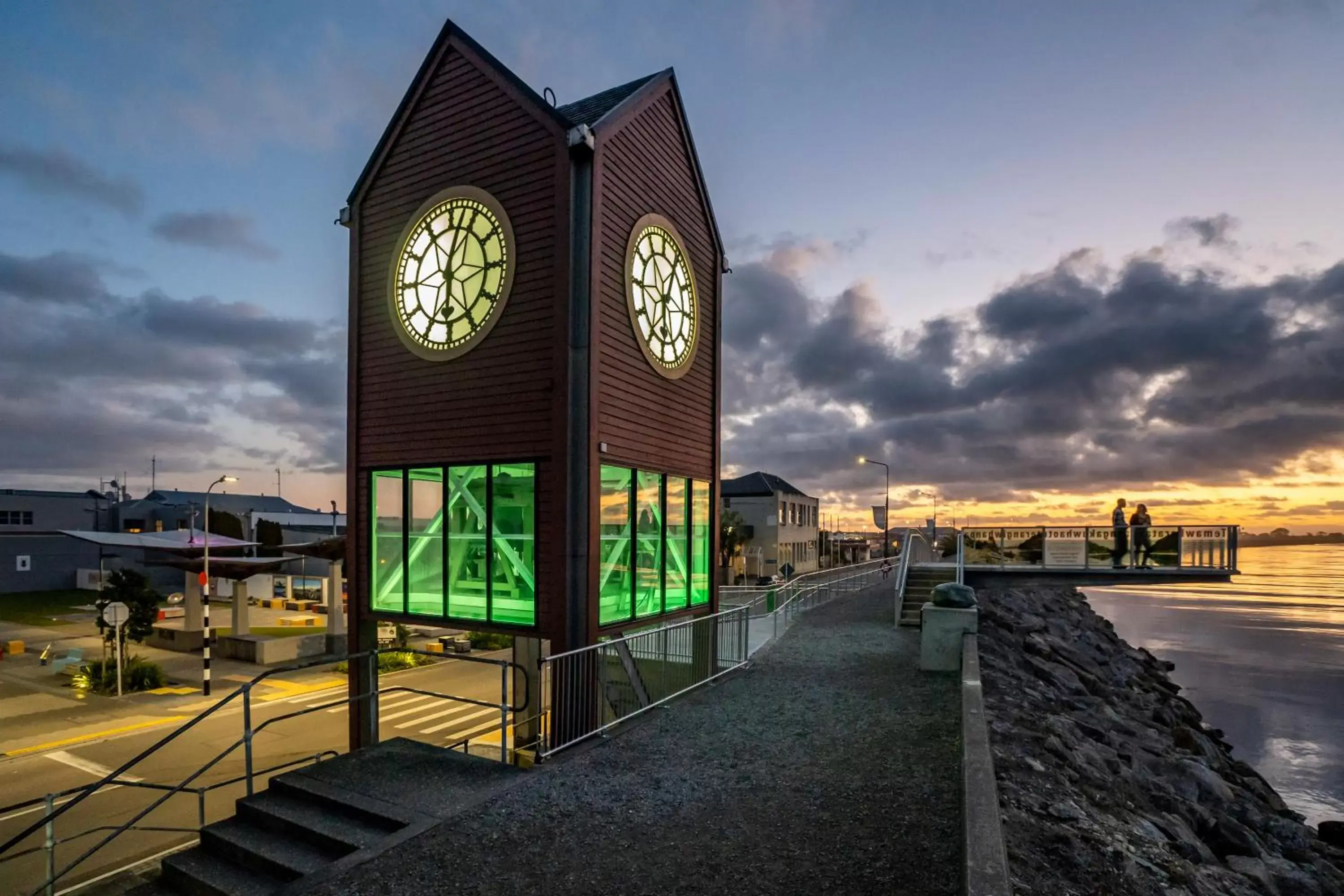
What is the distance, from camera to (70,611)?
46.3 m

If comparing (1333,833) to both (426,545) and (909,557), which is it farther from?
(426,545)

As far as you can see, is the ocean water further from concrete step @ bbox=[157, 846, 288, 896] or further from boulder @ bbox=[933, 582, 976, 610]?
concrete step @ bbox=[157, 846, 288, 896]

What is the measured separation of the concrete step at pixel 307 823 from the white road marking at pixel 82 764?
1039 cm

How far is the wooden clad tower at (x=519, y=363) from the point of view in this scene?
11992 mm

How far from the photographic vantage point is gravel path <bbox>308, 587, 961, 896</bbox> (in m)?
6.01

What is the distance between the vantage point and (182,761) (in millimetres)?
17078

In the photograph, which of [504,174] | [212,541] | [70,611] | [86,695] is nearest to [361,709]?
[504,174]

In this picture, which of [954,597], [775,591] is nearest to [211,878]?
[954,597]

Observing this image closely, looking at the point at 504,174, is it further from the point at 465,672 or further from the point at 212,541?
the point at 212,541

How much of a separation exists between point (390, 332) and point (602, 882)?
11.2 m

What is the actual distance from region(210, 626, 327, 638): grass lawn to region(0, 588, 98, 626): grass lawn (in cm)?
1143

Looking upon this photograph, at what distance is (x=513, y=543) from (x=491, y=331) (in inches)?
148

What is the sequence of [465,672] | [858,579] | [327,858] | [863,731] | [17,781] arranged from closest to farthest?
[327,858] → [863,731] → [17,781] → [465,672] → [858,579]

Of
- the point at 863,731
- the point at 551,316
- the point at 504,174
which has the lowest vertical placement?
the point at 863,731
